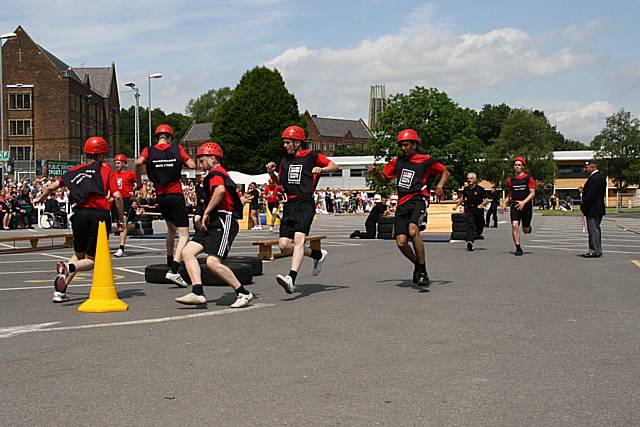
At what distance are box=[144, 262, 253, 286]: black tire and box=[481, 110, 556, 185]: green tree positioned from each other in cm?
7483

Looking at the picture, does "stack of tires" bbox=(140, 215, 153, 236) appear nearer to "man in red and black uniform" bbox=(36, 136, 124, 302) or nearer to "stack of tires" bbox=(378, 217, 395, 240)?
"stack of tires" bbox=(378, 217, 395, 240)

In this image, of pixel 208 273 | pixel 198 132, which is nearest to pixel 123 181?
pixel 208 273

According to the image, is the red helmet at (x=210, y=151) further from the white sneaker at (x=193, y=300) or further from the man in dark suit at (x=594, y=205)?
the man in dark suit at (x=594, y=205)

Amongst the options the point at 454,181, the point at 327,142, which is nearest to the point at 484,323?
the point at 454,181

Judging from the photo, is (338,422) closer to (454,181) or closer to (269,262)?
(269,262)

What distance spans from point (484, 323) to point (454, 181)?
69867 mm

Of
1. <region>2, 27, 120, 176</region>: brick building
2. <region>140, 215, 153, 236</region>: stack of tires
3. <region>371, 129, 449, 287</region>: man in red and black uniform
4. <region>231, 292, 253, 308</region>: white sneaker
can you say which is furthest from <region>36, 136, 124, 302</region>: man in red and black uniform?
<region>2, 27, 120, 176</region>: brick building

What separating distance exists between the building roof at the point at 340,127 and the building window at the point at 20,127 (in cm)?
8789

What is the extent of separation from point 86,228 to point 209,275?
7.09 feet

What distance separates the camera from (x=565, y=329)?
24.1 feet

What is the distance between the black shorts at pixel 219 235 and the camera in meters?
8.75

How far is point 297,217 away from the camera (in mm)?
9883

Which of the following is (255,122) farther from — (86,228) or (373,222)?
(86,228)

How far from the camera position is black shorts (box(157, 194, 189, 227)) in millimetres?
11172
